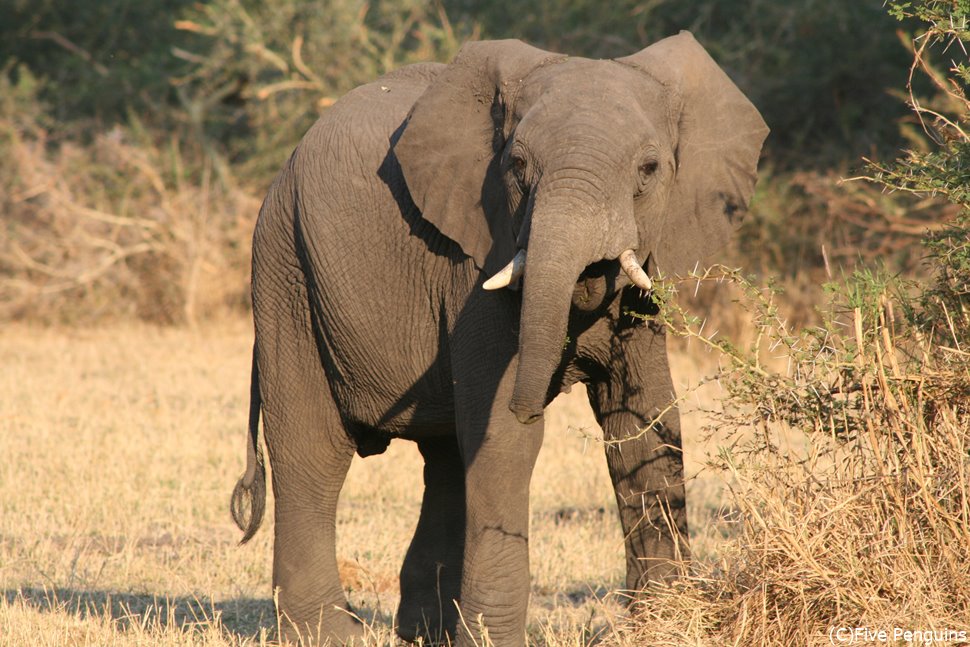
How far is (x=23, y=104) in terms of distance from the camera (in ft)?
54.6

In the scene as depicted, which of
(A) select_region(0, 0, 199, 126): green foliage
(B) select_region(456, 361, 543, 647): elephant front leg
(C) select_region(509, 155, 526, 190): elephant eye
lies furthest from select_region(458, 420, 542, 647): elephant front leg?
(A) select_region(0, 0, 199, 126): green foliage

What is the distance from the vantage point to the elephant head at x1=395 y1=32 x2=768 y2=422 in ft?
13.5

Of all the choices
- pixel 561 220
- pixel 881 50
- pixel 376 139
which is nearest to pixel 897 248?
pixel 881 50

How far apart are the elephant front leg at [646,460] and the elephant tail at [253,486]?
6.07 feet

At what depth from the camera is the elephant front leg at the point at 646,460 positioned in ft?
16.2

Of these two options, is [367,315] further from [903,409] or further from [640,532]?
[903,409]

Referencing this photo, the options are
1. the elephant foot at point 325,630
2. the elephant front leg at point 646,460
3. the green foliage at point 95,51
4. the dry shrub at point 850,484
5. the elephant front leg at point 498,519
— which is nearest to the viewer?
the dry shrub at point 850,484

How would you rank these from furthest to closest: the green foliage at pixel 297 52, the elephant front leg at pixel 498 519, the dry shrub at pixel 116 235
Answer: the dry shrub at pixel 116 235 < the green foliage at pixel 297 52 < the elephant front leg at pixel 498 519

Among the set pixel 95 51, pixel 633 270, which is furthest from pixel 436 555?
pixel 95 51

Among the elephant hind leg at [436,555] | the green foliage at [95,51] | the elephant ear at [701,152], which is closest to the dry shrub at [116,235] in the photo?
the green foliage at [95,51]

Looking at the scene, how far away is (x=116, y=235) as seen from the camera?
623 inches

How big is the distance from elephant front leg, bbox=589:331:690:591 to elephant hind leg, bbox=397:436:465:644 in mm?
1072

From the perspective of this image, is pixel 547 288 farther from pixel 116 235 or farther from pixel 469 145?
pixel 116 235

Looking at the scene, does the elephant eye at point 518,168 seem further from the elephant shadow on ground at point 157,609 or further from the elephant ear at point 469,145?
the elephant shadow on ground at point 157,609
